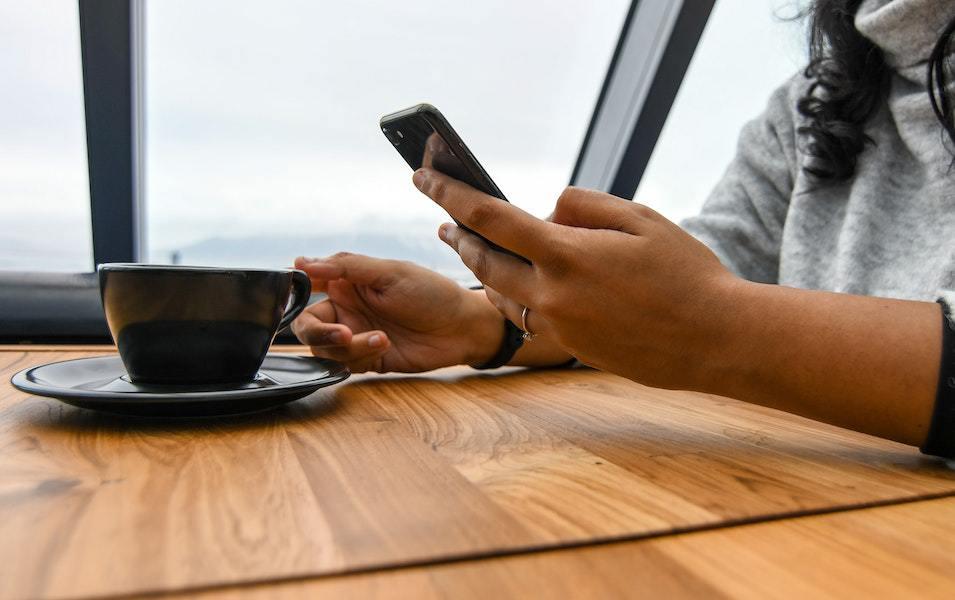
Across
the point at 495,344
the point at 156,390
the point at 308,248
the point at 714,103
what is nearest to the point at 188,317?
the point at 156,390

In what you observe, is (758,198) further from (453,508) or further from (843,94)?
(453,508)

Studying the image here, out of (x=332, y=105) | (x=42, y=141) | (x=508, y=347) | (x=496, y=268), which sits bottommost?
(x=508, y=347)

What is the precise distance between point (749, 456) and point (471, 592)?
0.28m

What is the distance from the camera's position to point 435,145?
521 mm

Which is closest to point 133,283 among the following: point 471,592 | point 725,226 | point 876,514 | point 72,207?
point 471,592

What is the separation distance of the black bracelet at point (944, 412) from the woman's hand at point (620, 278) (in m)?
0.15

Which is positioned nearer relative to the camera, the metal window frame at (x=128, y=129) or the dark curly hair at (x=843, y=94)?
the dark curly hair at (x=843, y=94)

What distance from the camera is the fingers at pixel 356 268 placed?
2.56 feet

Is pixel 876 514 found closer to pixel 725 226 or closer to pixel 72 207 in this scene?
pixel 725 226

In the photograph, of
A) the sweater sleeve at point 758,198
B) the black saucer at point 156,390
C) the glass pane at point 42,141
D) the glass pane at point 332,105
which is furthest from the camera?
the glass pane at point 332,105

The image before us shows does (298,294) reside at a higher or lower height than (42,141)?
lower

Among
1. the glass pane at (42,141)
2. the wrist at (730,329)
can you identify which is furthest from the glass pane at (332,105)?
the wrist at (730,329)

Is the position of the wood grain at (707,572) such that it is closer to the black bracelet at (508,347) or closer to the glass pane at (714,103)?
the black bracelet at (508,347)

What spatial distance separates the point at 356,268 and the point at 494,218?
0.32 metres
